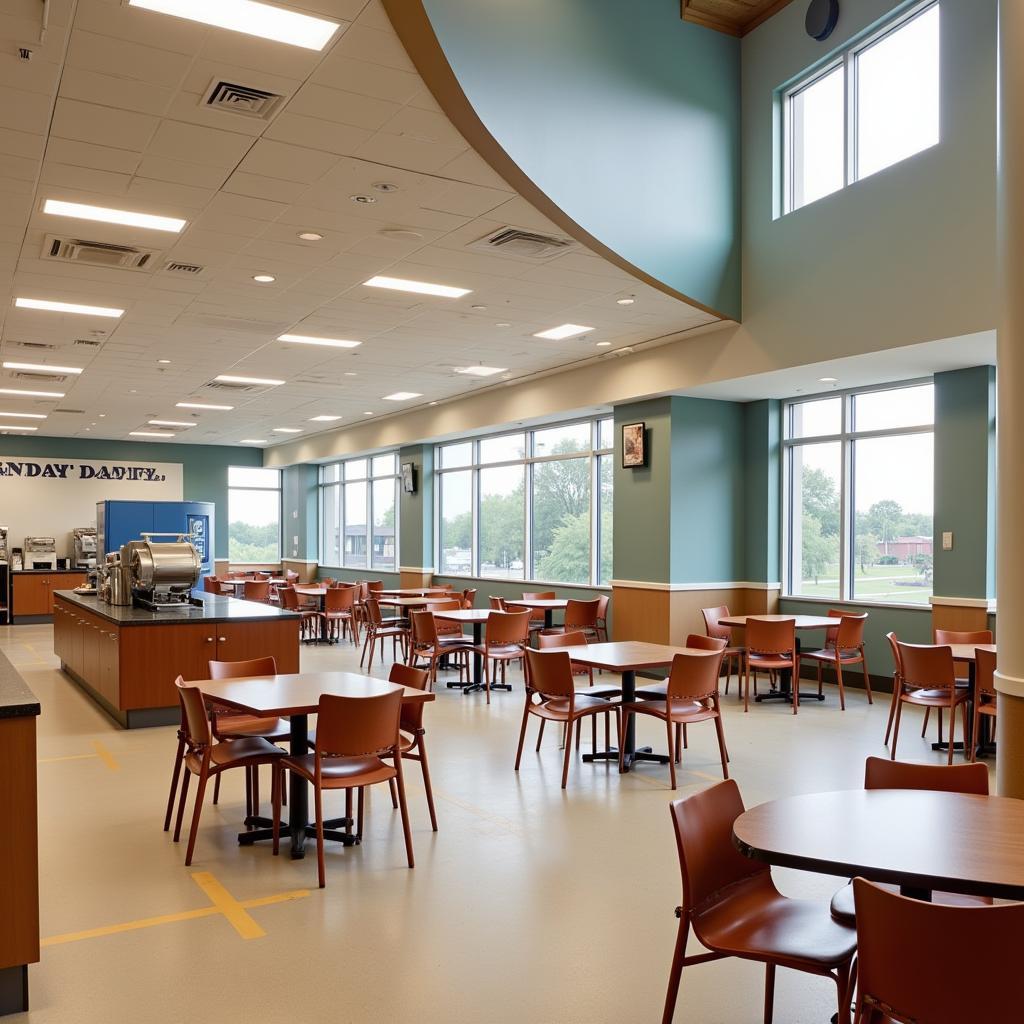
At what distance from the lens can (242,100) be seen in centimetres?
434

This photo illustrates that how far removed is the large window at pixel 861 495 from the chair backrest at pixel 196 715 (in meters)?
6.90

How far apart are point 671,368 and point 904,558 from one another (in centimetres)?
292

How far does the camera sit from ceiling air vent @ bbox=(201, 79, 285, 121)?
13.9 feet

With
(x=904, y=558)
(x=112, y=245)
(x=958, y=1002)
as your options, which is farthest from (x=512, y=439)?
(x=958, y=1002)

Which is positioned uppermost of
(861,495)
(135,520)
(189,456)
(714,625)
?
(189,456)

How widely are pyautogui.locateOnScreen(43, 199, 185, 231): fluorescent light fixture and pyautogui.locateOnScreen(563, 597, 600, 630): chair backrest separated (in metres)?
5.48

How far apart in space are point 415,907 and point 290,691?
129cm

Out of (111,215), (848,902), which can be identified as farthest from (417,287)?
(848,902)

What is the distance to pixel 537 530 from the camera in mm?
12906

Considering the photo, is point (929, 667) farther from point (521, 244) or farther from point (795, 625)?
point (521, 244)

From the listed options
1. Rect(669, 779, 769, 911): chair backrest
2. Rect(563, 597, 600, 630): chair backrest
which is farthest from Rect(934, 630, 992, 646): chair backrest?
Rect(669, 779, 769, 911): chair backrest

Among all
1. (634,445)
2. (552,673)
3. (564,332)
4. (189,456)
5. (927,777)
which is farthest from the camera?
(189,456)

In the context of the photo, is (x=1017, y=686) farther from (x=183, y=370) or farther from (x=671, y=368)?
(x=183, y=370)

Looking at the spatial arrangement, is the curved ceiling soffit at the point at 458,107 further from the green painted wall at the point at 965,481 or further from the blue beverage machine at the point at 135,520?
the blue beverage machine at the point at 135,520
